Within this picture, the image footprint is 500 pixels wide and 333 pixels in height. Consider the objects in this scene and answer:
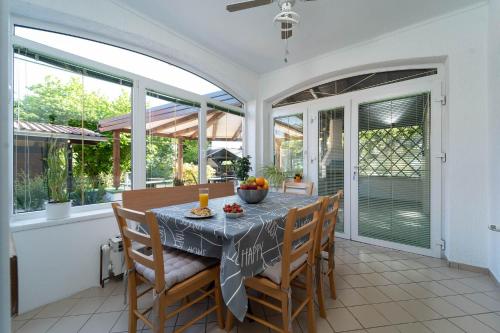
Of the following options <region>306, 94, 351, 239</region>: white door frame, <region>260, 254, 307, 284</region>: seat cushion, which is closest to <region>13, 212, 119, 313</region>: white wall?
<region>260, 254, 307, 284</region>: seat cushion

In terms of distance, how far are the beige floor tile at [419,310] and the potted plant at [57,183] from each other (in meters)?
2.99

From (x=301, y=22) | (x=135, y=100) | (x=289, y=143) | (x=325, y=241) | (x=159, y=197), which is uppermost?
(x=301, y=22)

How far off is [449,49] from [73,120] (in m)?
4.09

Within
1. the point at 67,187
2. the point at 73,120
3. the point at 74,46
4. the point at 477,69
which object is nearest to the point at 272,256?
the point at 67,187

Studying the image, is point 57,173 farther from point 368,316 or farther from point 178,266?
point 368,316

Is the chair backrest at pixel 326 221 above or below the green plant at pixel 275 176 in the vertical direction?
below

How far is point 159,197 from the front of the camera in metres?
2.39

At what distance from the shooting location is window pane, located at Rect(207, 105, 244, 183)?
A: 370cm

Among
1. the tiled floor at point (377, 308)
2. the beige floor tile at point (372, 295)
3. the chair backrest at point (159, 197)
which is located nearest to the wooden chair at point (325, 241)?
the tiled floor at point (377, 308)

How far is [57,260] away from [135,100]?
1765 millimetres

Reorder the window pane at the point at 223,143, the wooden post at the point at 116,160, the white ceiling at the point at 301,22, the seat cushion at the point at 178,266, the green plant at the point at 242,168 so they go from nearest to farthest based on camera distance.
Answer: the seat cushion at the point at 178,266, the white ceiling at the point at 301,22, the wooden post at the point at 116,160, the window pane at the point at 223,143, the green plant at the point at 242,168

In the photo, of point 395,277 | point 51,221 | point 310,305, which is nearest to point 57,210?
point 51,221

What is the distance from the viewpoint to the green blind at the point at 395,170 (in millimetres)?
2889

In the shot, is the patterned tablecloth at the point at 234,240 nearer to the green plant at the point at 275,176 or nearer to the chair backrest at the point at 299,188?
the chair backrest at the point at 299,188
